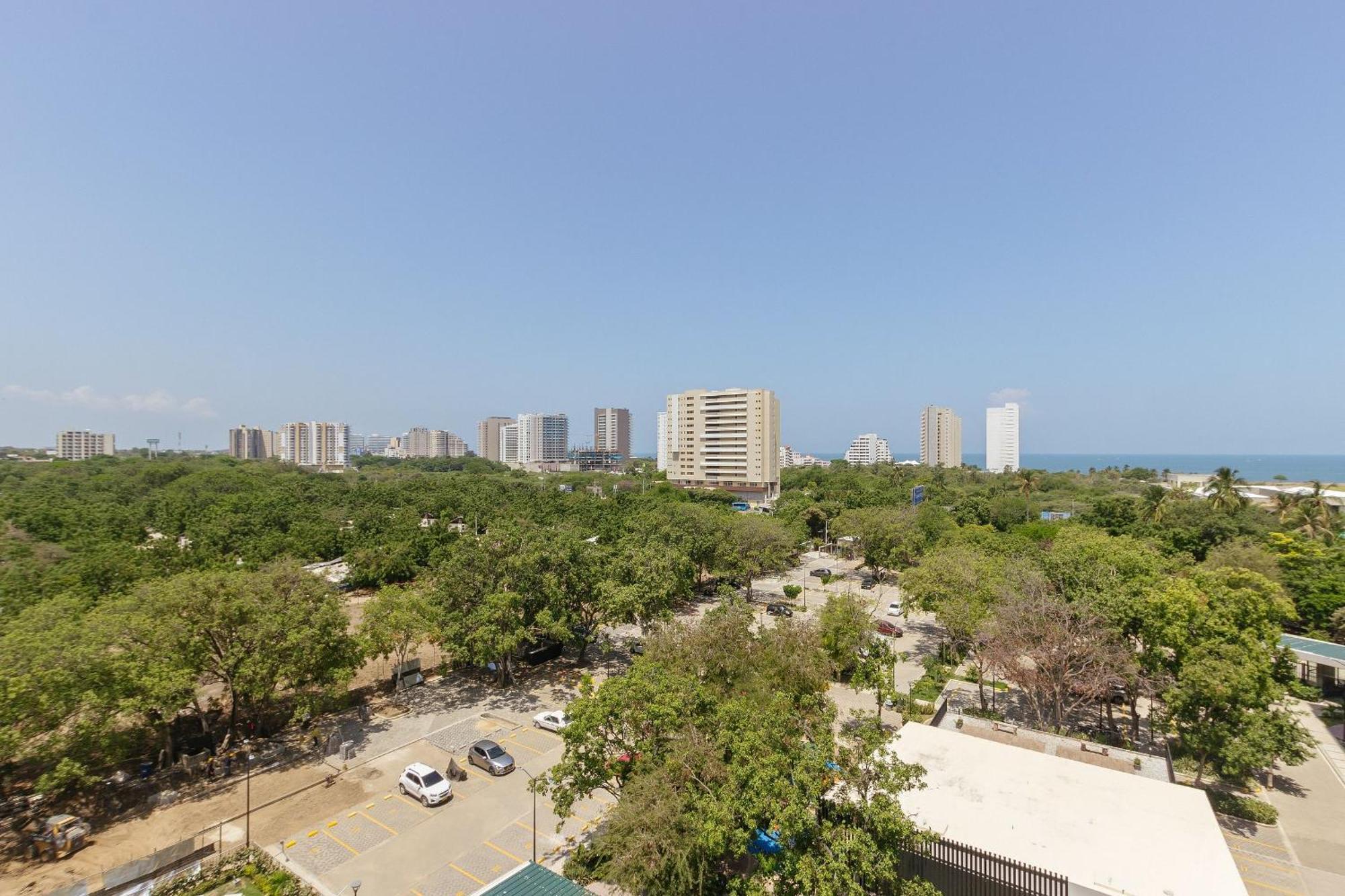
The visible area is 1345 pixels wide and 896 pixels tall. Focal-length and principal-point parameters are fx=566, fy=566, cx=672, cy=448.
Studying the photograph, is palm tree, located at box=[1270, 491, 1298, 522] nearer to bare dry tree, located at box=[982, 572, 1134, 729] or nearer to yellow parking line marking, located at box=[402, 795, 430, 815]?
bare dry tree, located at box=[982, 572, 1134, 729]

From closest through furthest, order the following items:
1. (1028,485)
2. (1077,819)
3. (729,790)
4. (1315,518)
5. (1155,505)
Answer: (729,790), (1077,819), (1315,518), (1155,505), (1028,485)

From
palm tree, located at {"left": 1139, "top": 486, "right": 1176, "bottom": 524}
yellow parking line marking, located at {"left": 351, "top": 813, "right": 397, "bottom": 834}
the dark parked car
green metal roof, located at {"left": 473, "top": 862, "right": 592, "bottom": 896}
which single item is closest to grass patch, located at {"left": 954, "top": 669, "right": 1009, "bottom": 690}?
the dark parked car

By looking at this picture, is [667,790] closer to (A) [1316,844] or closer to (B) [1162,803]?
(B) [1162,803]

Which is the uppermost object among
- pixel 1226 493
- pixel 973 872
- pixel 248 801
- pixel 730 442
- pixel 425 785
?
pixel 730 442

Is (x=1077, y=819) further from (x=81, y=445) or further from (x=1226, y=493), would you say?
(x=81, y=445)

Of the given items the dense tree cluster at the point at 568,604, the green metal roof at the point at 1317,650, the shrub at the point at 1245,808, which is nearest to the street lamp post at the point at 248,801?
the dense tree cluster at the point at 568,604

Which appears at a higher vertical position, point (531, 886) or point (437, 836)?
point (531, 886)

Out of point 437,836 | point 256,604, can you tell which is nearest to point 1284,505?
point 437,836
